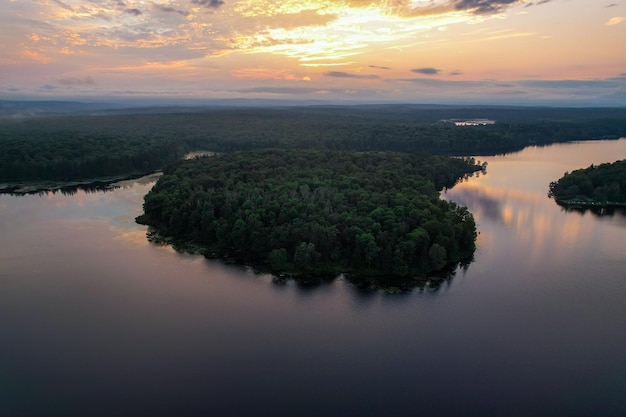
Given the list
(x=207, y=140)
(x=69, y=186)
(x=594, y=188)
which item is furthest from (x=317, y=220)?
(x=207, y=140)

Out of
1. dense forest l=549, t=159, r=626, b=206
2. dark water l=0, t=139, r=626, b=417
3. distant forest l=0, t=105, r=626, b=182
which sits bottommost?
dark water l=0, t=139, r=626, b=417

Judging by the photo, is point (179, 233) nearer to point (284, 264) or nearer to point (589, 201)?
point (284, 264)

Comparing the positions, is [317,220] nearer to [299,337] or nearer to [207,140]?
[299,337]

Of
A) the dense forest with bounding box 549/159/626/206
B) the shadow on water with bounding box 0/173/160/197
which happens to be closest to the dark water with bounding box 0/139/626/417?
the dense forest with bounding box 549/159/626/206

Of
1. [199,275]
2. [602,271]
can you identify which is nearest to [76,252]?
[199,275]

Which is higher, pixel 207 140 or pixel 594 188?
pixel 207 140

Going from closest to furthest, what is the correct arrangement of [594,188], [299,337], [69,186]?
[299,337] → [594,188] → [69,186]

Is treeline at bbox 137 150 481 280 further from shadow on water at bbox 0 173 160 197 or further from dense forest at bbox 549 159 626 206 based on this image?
dense forest at bbox 549 159 626 206
